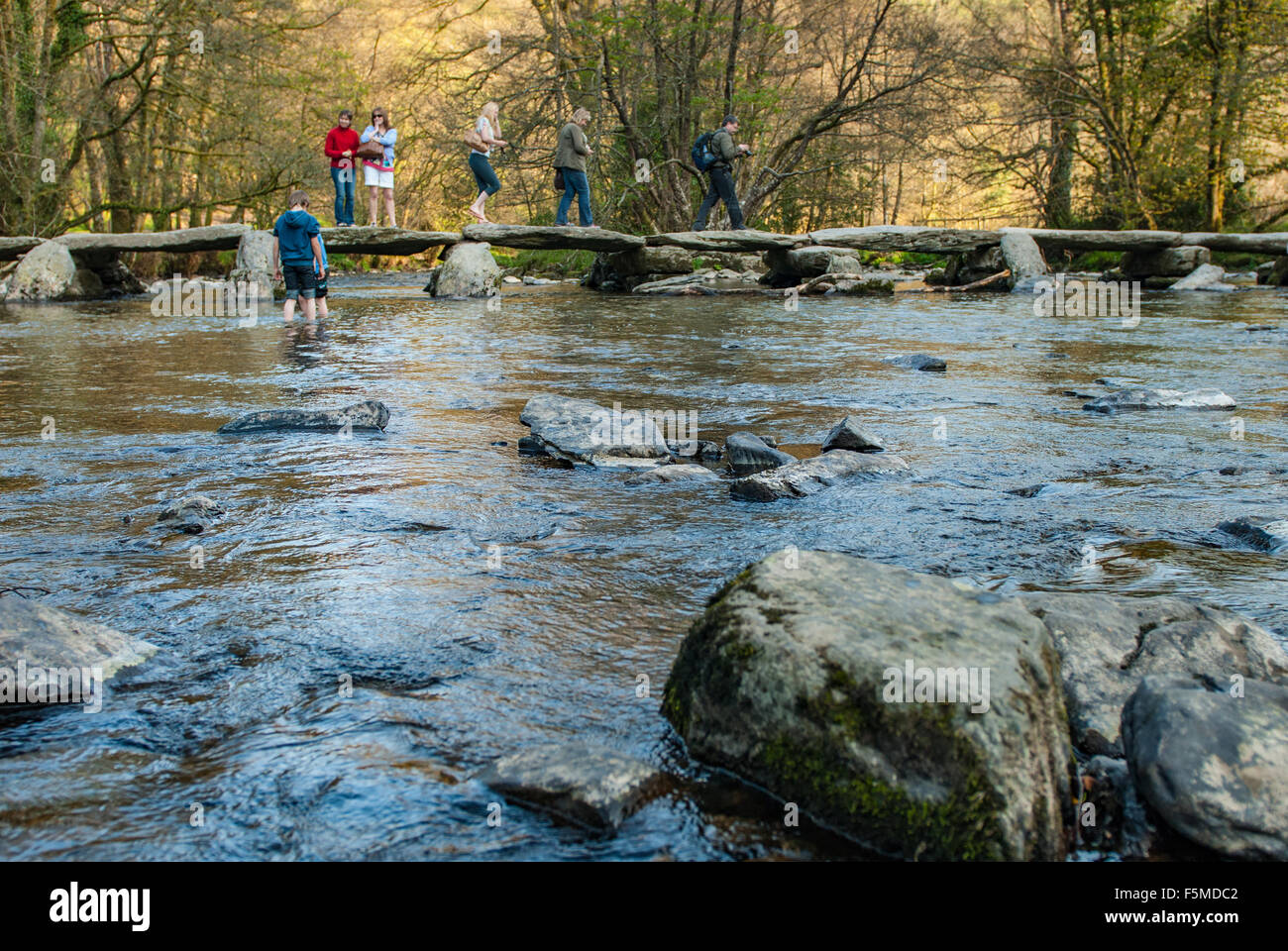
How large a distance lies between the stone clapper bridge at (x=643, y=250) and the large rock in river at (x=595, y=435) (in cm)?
1203

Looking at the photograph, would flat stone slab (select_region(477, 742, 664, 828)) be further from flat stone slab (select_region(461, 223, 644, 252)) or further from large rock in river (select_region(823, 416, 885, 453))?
flat stone slab (select_region(461, 223, 644, 252))

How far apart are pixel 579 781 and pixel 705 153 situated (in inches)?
633

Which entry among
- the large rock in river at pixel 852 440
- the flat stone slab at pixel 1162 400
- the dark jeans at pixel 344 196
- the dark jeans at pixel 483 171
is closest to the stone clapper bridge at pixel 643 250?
the dark jeans at pixel 344 196

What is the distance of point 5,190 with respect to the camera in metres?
18.0

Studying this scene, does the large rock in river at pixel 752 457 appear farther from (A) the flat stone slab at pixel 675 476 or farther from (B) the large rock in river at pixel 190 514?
(B) the large rock in river at pixel 190 514

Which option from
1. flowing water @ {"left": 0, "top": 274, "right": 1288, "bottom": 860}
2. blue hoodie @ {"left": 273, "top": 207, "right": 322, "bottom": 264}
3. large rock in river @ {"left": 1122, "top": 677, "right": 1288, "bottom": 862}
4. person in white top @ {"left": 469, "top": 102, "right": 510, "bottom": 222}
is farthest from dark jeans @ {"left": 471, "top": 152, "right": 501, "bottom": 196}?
large rock in river @ {"left": 1122, "top": 677, "right": 1288, "bottom": 862}

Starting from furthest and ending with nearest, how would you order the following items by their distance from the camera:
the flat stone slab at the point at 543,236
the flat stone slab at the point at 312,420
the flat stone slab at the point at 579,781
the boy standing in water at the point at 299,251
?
the flat stone slab at the point at 543,236 → the boy standing in water at the point at 299,251 → the flat stone slab at the point at 312,420 → the flat stone slab at the point at 579,781

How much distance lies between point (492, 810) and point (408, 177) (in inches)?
1269

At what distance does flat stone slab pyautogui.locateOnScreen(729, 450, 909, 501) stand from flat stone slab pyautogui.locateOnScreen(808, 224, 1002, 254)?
1399 centimetres

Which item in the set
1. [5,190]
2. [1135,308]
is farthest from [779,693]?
[5,190]

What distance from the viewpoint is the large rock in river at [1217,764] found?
192cm

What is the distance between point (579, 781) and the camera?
2062 millimetres

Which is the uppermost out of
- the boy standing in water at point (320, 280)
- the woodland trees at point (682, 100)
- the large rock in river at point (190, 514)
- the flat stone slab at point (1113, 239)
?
the woodland trees at point (682, 100)

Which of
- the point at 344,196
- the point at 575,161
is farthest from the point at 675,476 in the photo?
the point at 344,196
